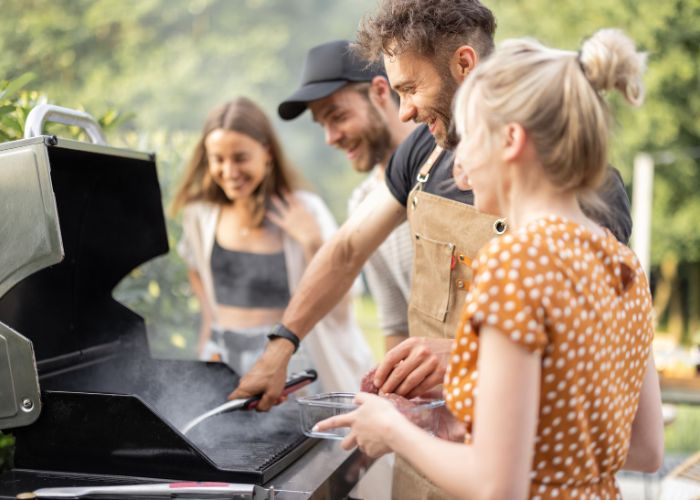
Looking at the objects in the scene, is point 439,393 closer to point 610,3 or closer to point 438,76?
point 438,76

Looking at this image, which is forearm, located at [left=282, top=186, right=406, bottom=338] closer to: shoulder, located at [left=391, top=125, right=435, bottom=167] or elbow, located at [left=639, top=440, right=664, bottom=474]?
shoulder, located at [left=391, top=125, right=435, bottom=167]

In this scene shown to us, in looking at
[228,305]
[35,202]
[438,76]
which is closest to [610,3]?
[228,305]

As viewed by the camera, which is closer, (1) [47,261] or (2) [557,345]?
(2) [557,345]

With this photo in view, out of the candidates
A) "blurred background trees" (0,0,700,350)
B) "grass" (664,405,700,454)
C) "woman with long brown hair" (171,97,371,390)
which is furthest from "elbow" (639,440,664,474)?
"blurred background trees" (0,0,700,350)

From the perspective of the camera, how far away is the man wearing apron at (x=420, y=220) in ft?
5.52

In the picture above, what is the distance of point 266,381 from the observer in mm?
1905

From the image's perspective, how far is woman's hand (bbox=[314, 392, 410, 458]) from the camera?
112cm

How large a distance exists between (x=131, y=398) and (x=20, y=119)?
3.00ft

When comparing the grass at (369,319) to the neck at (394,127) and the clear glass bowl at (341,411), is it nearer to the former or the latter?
the neck at (394,127)

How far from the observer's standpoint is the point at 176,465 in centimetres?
143

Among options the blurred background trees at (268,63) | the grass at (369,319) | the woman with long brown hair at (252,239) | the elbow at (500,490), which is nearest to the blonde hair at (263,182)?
the woman with long brown hair at (252,239)

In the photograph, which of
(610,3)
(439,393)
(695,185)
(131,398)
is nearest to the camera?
(131,398)

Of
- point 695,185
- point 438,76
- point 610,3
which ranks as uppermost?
point 610,3

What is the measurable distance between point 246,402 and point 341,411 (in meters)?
0.41
